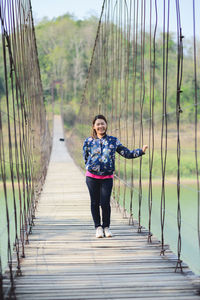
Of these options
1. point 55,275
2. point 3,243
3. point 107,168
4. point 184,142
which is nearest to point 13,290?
point 55,275

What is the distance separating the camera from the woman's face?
2.04 metres

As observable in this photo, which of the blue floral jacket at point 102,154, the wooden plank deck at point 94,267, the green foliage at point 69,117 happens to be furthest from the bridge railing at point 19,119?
the green foliage at point 69,117

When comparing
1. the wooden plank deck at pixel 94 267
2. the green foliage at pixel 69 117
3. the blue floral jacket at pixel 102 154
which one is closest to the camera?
the wooden plank deck at pixel 94 267

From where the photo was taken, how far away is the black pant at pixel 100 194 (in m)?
2.04

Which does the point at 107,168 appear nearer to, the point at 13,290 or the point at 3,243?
the point at 13,290

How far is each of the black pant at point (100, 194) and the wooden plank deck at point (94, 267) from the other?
11cm

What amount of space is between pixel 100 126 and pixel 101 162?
179 mm

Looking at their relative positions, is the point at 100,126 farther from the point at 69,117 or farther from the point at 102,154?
the point at 69,117

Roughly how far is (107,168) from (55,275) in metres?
0.67

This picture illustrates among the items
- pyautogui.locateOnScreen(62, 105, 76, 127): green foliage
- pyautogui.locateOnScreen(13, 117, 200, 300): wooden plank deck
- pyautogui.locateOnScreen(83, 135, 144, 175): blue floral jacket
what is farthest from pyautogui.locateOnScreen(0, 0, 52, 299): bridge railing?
pyautogui.locateOnScreen(62, 105, 76, 127): green foliage

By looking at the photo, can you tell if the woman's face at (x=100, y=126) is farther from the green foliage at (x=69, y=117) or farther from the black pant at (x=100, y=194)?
the green foliage at (x=69, y=117)

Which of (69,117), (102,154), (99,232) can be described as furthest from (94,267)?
(69,117)

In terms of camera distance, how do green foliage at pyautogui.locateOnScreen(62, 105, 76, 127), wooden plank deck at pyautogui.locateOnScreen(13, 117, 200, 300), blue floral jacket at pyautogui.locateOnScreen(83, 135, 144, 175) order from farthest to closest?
1. green foliage at pyautogui.locateOnScreen(62, 105, 76, 127)
2. blue floral jacket at pyautogui.locateOnScreen(83, 135, 144, 175)
3. wooden plank deck at pyautogui.locateOnScreen(13, 117, 200, 300)

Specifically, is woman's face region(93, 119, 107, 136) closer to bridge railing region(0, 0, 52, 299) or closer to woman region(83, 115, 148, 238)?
woman region(83, 115, 148, 238)
